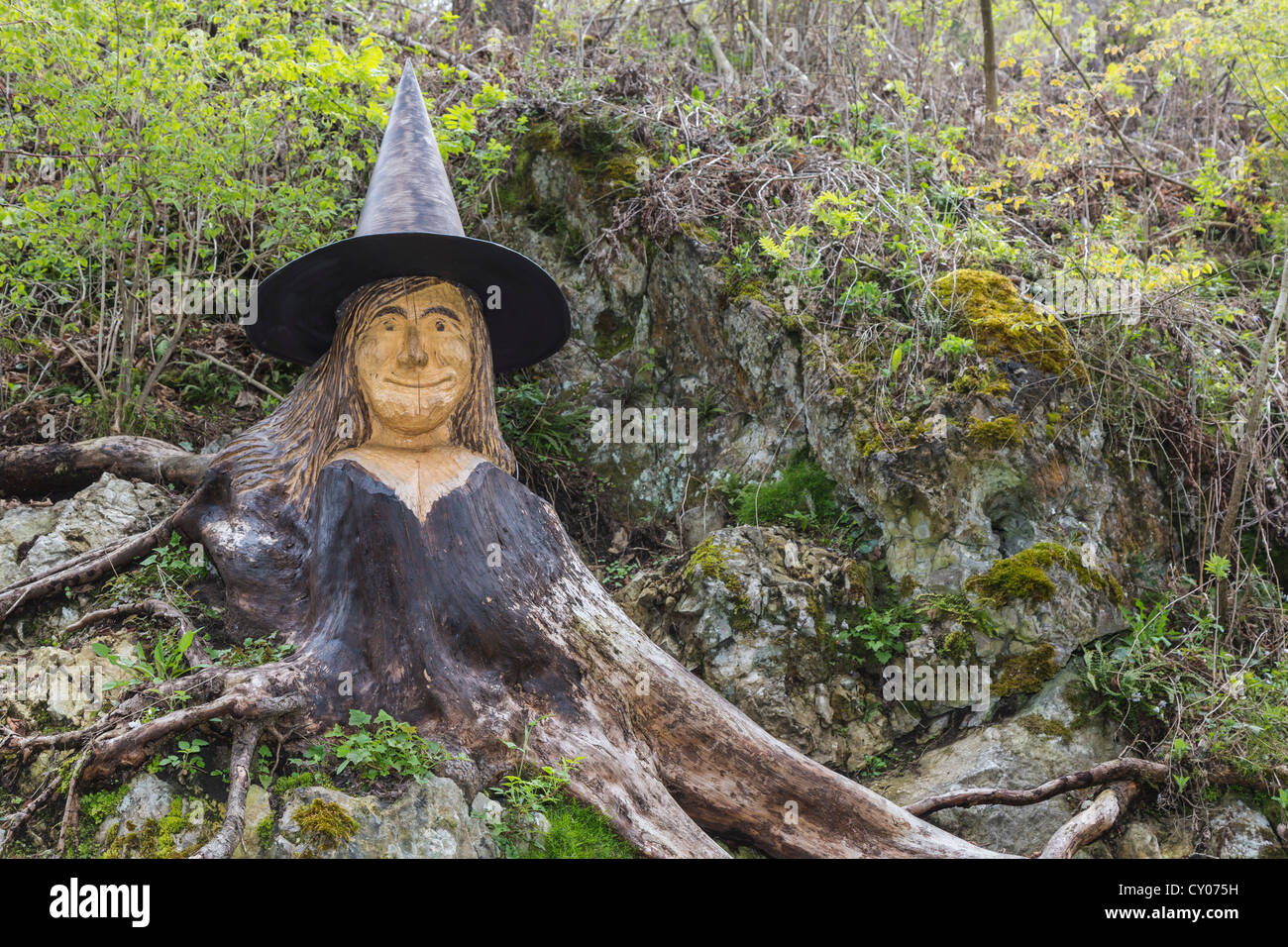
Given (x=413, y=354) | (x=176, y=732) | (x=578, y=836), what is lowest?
(x=578, y=836)

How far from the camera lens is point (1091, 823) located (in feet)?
15.4

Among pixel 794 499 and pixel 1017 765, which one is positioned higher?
pixel 794 499

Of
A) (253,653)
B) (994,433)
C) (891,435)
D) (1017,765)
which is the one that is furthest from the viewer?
(891,435)

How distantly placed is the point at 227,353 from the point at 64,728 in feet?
12.1

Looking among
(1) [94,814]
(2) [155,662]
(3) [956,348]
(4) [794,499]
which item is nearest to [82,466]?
(2) [155,662]

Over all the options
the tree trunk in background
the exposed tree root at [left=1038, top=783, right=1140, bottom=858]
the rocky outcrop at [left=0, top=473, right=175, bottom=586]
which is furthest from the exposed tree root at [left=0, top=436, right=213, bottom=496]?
the tree trunk in background

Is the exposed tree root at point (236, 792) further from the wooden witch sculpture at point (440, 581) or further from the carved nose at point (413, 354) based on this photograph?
the carved nose at point (413, 354)

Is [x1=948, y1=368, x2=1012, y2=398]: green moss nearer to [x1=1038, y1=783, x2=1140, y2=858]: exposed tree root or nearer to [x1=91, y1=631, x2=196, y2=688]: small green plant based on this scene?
[x1=1038, y1=783, x2=1140, y2=858]: exposed tree root

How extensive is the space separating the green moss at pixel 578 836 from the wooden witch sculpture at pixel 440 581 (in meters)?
0.06

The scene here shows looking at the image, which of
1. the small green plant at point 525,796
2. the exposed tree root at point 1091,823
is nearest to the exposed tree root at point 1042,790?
the exposed tree root at point 1091,823

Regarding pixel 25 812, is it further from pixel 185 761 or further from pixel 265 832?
pixel 265 832

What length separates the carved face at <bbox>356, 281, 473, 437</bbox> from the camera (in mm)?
4676

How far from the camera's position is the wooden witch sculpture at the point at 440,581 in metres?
4.25

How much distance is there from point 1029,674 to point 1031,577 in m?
0.53
